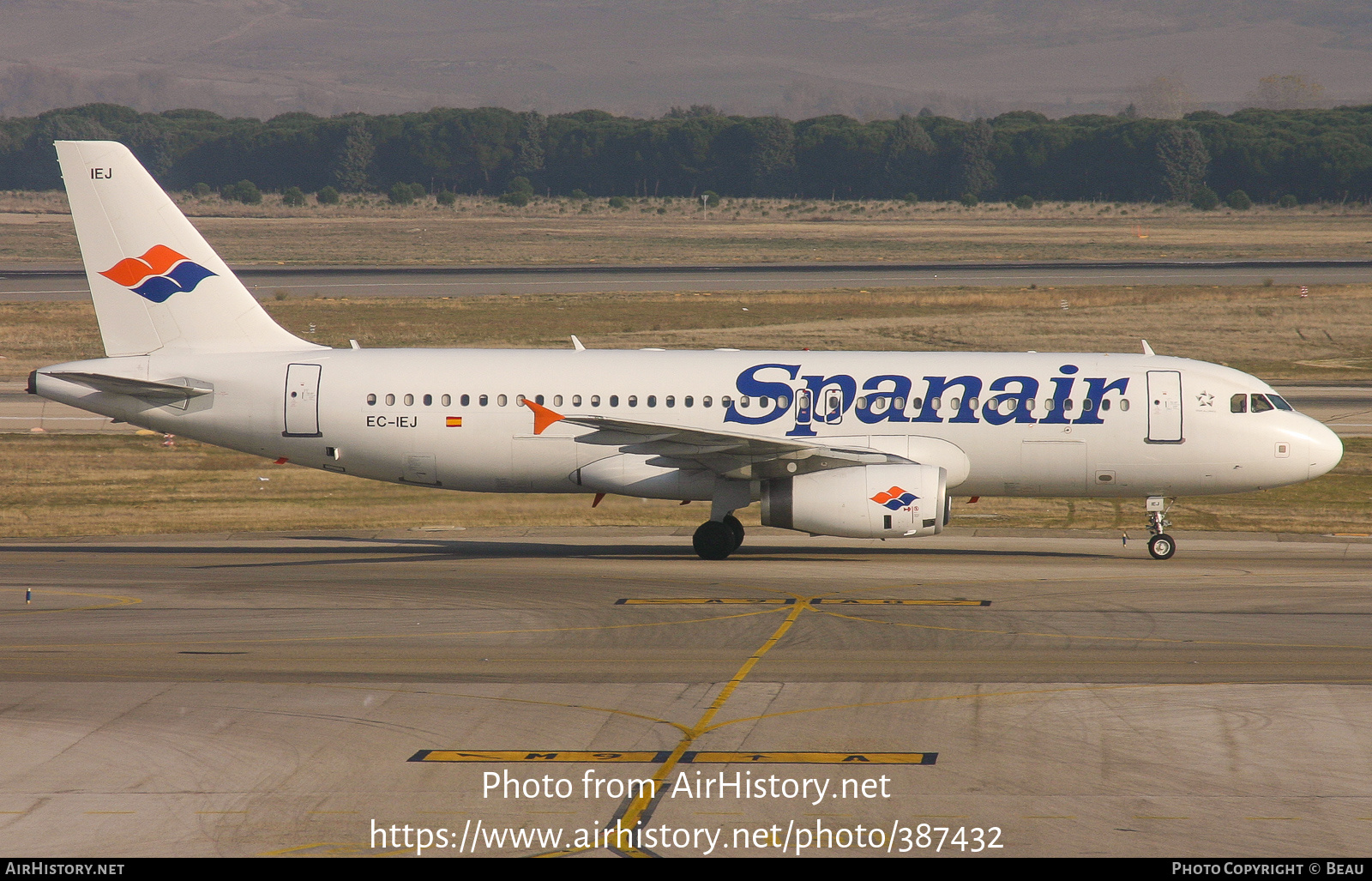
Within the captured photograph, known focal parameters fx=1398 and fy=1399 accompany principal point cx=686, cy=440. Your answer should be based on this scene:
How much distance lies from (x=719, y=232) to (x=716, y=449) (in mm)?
113834

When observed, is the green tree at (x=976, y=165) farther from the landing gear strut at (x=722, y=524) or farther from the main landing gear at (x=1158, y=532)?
the landing gear strut at (x=722, y=524)

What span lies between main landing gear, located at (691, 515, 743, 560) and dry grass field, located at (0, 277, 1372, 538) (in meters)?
5.61

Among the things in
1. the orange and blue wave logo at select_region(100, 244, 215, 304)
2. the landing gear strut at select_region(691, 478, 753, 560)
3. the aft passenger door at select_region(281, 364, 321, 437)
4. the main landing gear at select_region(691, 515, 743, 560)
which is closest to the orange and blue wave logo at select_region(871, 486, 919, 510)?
the landing gear strut at select_region(691, 478, 753, 560)

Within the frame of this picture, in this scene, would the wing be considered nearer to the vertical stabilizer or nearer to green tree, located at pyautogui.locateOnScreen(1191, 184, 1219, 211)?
the vertical stabilizer

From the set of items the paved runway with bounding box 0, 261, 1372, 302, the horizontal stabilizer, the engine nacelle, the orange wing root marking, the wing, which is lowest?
the engine nacelle

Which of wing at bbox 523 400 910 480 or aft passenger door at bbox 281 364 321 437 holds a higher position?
aft passenger door at bbox 281 364 321 437

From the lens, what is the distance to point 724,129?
19812cm

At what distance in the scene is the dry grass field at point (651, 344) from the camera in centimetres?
3650

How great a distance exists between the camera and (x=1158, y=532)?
3073 centimetres

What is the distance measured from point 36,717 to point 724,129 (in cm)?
18661

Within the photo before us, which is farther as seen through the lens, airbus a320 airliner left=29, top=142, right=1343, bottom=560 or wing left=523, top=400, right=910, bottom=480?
airbus a320 airliner left=29, top=142, right=1343, bottom=560

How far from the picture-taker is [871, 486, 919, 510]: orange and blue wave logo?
2808 centimetres

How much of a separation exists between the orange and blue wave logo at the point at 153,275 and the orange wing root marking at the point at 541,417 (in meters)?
8.26

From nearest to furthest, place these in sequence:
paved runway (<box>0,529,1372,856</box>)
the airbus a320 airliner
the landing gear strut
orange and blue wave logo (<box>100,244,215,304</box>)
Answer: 1. paved runway (<box>0,529,1372,856</box>)
2. the airbus a320 airliner
3. the landing gear strut
4. orange and blue wave logo (<box>100,244,215,304</box>)
